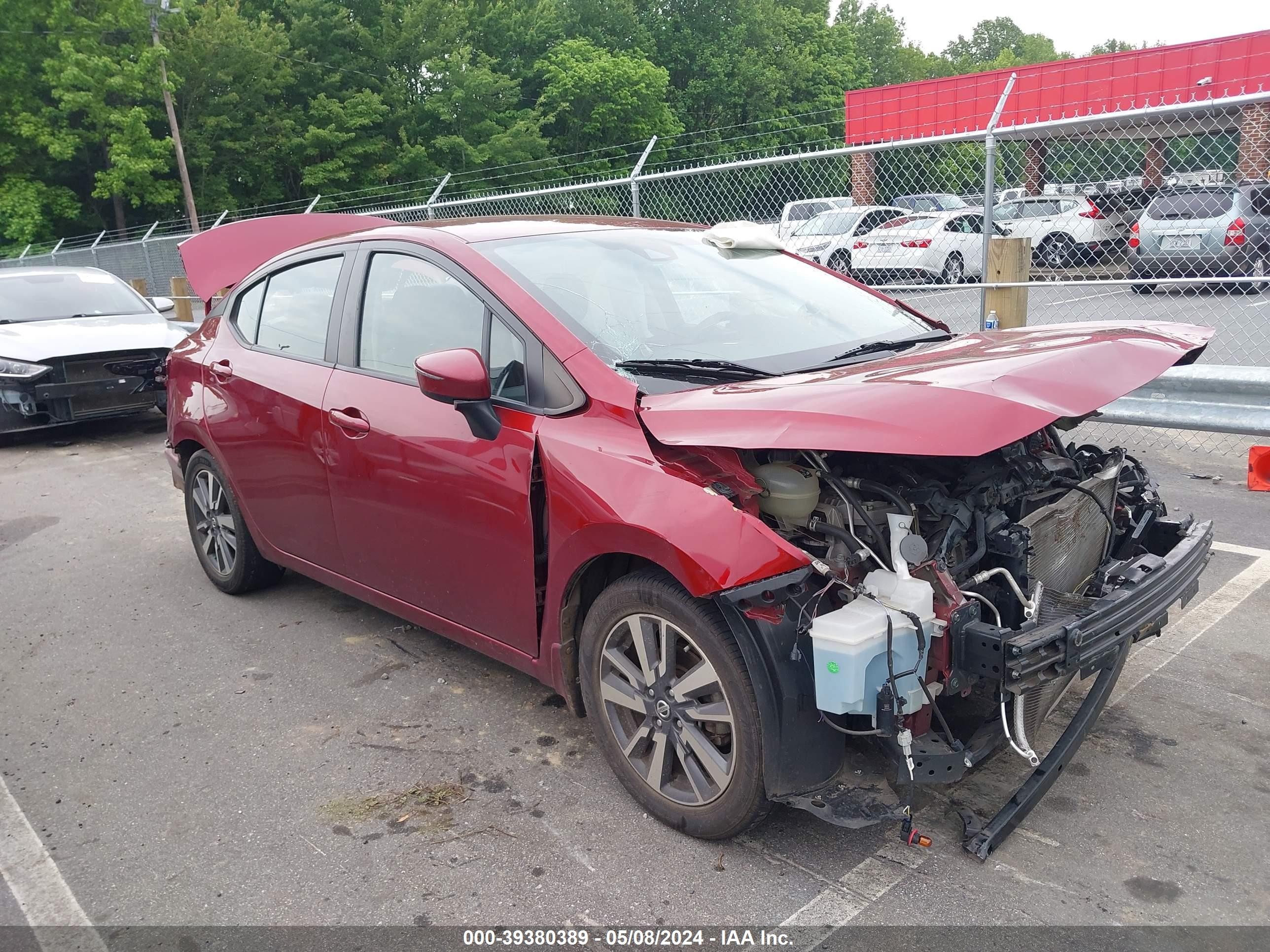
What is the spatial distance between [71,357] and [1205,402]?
8656 millimetres

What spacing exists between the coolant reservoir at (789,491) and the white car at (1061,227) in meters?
7.21

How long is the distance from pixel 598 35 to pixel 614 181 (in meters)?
49.6

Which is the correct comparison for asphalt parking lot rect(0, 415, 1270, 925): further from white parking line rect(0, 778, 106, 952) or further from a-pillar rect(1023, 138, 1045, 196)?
a-pillar rect(1023, 138, 1045, 196)

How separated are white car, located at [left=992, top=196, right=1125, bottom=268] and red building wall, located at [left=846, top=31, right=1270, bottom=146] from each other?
6.28 metres

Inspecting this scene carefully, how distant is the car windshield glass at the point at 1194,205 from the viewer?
11.6 m

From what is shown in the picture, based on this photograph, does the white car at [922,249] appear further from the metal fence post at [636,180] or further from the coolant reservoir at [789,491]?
the coolant reservoir at [789,491]

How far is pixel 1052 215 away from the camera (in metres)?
10.0

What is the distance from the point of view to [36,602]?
→ 5.19 m

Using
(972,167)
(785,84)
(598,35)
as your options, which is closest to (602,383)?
(972,167)

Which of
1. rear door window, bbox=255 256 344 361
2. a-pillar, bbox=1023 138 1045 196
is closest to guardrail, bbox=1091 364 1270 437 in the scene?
rear door window, bbox=255 256 344 361

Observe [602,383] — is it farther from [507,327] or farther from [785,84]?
[785,84]

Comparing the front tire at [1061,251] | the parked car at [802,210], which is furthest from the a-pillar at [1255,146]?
the parked car at [802,210]

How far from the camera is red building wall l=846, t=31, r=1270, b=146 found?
1892 cm

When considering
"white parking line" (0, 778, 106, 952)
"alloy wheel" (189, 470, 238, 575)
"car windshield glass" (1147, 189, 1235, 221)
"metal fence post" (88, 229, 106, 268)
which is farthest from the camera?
"metal fence post" (88, 229, 106, 268)
